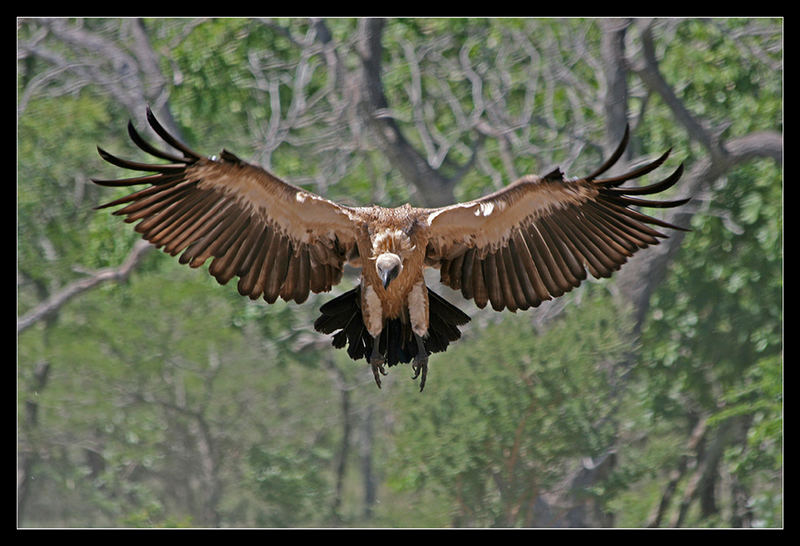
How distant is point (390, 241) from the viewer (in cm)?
686

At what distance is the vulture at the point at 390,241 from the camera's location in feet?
23.0

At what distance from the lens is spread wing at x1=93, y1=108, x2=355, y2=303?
6973 millimetres

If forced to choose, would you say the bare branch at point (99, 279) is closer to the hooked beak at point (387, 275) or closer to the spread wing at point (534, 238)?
the spread wing at point (534, 238)

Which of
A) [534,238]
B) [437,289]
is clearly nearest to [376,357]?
[534,238]

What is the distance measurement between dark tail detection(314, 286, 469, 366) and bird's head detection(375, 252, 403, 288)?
619 mm

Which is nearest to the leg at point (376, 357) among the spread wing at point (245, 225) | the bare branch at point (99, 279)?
the spread wing at point (245, 225)

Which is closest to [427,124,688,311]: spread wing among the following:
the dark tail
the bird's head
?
the dark tail

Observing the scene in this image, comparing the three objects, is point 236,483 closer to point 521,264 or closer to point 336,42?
point 336,42

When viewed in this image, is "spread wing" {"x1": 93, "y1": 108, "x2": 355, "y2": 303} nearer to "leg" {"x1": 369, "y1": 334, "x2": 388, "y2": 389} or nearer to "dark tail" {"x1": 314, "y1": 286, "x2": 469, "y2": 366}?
"dark tail" {"x1": 314, "y1": 286, "x2": 469, "y2": 366}

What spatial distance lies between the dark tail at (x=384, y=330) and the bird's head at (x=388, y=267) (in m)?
0.62

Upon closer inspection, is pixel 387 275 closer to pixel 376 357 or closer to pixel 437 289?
pixel 376 357

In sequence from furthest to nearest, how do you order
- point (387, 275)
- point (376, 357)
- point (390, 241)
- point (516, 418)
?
point (516, 418), point (376, 357), point (390, 241), point (387, 275)

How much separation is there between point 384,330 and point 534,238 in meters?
1.19

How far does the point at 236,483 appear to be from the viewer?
21.7m
